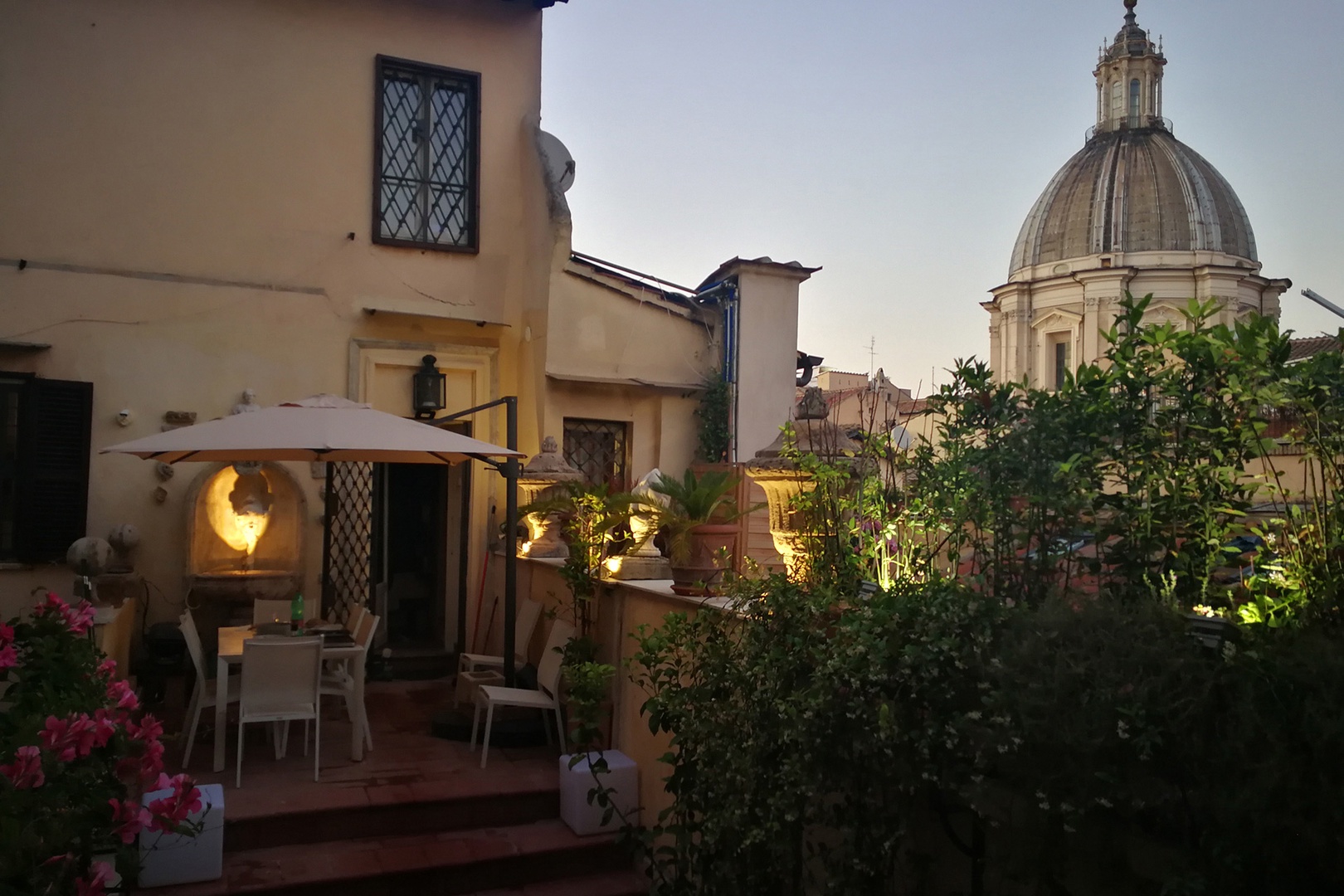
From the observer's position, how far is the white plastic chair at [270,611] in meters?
7.86

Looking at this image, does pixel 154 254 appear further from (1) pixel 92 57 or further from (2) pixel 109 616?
(2) pixel 109 616

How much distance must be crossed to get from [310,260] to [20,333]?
235cm

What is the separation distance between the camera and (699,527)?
18.4 ft

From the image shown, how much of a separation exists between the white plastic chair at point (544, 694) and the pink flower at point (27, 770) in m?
4.07

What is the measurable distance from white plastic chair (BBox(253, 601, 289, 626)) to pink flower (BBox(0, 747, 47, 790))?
5.48 meters

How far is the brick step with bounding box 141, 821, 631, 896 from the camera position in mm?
5043

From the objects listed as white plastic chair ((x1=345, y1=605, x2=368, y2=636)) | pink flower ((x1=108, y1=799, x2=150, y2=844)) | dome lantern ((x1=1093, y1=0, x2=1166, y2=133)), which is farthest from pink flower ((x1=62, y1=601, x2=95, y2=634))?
dome lantern ((x1=1093, y1=0, x2=1166, y2=133))

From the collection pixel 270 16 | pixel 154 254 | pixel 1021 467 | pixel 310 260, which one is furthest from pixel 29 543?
pixel 1021 467

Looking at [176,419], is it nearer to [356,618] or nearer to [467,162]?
[356,618]

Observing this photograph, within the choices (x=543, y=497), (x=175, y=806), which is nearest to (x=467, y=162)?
(x=543, y=497)

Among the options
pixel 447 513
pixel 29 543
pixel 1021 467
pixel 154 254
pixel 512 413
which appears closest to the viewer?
pixel 1021 467

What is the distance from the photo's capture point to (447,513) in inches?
400

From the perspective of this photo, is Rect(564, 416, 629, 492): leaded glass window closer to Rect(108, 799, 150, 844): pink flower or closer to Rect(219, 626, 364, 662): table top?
Rect(219, 626, 364, 662): table top

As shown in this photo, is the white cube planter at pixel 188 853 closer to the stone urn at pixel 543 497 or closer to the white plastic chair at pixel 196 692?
the white plastic chair at pixel 196 692
